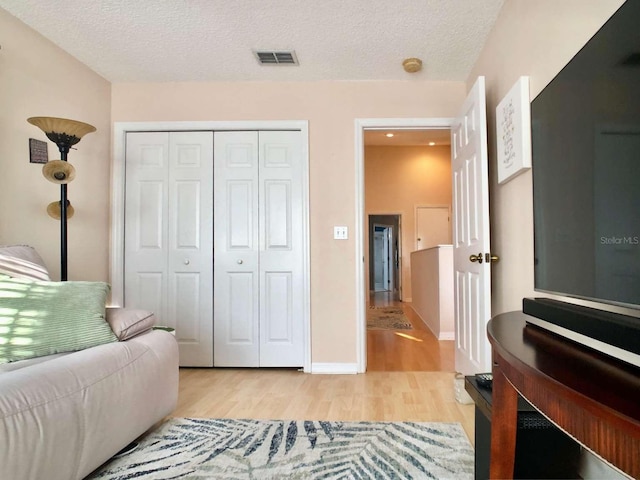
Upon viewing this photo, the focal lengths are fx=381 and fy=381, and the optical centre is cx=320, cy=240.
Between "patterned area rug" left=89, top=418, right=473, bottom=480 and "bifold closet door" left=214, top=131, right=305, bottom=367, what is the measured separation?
3.45 ft

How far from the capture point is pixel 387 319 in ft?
18.3

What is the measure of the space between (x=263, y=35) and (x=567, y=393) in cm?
257

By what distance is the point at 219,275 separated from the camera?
10.3 ft

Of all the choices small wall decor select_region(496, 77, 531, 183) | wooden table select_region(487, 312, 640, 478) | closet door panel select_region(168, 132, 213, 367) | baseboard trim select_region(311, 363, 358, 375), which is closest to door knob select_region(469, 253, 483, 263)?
small wall decor select_region(496, 77, 531, 183)

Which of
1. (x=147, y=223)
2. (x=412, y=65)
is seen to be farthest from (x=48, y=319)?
(x=412, y=65)

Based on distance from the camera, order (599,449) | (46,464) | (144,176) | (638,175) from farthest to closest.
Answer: (144,176), (46,464), (638,175), (599,449)

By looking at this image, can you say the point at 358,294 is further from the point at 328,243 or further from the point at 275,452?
the point at 275,452

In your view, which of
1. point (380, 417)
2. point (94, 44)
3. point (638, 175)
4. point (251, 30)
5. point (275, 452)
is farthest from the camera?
point (94, 44)

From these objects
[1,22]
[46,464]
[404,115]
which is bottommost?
[46,464]

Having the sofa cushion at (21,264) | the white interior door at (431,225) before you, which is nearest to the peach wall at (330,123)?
the sofa cushion at (21,264)

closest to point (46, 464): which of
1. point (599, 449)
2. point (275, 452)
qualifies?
point (275, 452)

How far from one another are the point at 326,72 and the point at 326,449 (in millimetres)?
2572

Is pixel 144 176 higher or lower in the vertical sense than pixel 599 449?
higher

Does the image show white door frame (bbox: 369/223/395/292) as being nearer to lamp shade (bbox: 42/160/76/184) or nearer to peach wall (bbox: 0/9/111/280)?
peach wall (bbox: 0/9/111/280)
